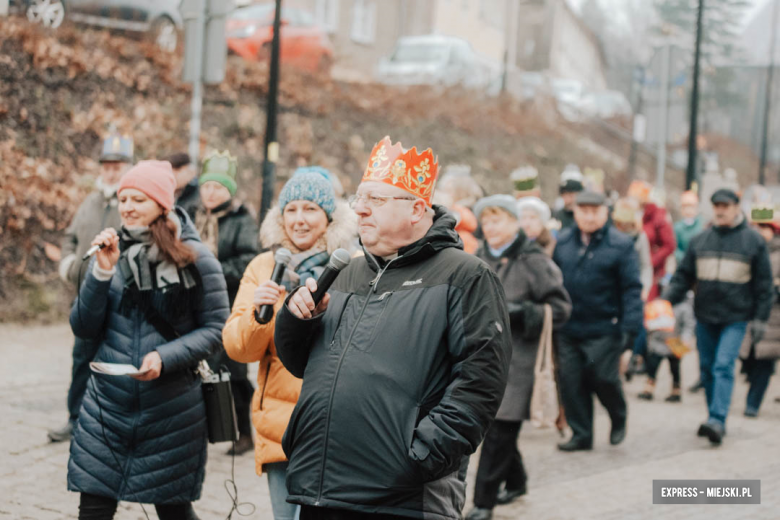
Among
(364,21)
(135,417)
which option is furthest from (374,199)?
(364,21)

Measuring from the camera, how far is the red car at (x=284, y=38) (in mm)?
20031

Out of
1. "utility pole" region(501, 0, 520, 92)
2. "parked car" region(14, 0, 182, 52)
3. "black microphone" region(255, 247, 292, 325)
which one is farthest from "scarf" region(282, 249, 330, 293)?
"utility pole" region(501, 0, 520, 92)

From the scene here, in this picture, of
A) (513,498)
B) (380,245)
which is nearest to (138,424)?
(380,245)

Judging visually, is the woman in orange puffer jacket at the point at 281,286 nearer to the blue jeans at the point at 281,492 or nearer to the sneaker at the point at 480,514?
the blue jeans at the point at 281,492

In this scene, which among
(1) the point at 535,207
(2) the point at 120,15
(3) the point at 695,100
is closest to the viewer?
(1) the point at 535,207

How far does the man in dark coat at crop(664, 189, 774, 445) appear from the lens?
871 cm

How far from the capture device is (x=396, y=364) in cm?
328

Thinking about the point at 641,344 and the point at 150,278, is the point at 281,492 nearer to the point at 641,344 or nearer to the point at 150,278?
the point at 150,278

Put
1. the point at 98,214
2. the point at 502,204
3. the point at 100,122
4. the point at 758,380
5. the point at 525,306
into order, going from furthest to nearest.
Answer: the point at 100,122, the point at 758,380, the point at 98,214, the point at 502,204, the point at 525,306

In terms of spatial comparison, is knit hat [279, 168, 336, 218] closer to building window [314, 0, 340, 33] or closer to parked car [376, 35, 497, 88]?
parked car [376, 35, 497, 88]

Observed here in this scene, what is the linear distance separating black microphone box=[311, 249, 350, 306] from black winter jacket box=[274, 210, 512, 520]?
102mm

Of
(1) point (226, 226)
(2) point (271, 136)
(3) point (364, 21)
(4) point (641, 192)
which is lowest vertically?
(1) point (226, 226)

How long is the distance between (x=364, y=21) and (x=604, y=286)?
29.5 m

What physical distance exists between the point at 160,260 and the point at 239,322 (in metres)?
0.53
